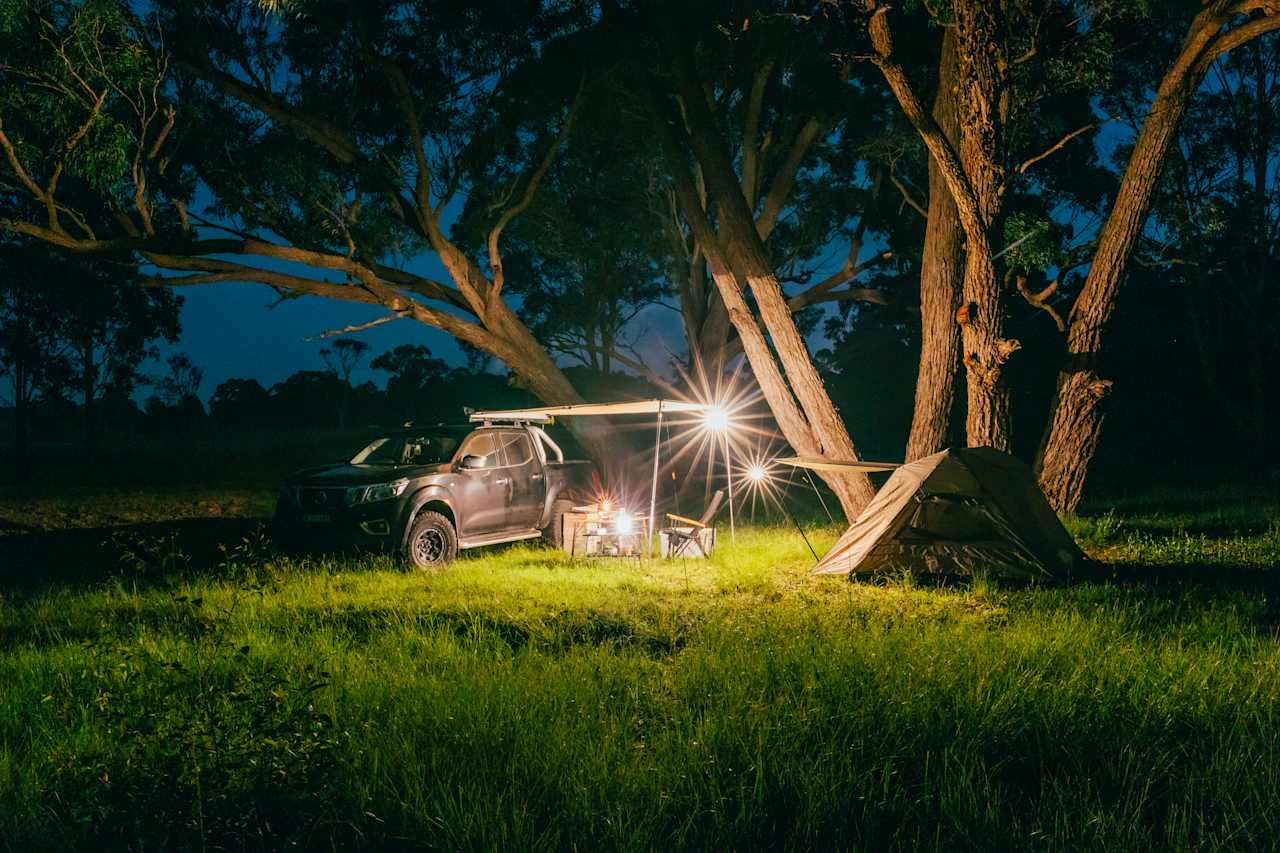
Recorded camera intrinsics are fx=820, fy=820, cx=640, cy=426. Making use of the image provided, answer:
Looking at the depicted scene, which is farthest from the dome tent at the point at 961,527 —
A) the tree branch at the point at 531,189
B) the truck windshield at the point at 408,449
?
the tree branch at the point at 531,189

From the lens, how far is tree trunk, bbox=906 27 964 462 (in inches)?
416

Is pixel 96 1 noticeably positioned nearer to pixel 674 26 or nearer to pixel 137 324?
pixel 674 26

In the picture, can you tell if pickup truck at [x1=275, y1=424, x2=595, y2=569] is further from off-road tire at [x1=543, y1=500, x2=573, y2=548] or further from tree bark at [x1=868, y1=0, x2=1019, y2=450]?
tree bark at [x1=868, y1=0, x2=1019, y2=450]

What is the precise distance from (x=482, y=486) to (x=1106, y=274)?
8236 mm

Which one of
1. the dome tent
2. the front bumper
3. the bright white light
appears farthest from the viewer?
the bright white light

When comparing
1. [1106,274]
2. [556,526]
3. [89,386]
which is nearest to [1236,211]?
[1106,274]

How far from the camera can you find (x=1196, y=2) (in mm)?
15031

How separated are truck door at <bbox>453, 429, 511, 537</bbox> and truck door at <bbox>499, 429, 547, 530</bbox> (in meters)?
0.13

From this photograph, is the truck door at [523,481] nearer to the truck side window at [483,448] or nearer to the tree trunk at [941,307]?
the truck side window at [483,448]

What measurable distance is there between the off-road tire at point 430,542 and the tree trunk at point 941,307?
19.8 feet

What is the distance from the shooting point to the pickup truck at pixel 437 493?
28.7ft

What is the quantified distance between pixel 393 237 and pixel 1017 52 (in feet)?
35.7

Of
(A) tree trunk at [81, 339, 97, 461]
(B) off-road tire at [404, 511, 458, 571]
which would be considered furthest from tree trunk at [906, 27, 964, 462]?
(A) tree trunk at [81, 339, 97, 461]

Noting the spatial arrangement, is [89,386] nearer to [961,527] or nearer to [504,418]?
[504,418]
